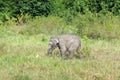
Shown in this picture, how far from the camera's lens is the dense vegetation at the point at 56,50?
30.1 feet

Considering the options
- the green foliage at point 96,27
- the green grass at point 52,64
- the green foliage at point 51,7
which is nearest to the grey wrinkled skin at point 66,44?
the green grass at point 52,64

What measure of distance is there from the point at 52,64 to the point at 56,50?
202cm

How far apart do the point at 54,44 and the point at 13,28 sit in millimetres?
7299

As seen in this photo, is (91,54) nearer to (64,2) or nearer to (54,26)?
(54,26)

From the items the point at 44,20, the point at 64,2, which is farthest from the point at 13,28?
the point at 64,2

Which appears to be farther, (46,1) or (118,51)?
(46,1)

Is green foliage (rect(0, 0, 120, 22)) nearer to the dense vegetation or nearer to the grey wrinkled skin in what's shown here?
the dense vegetation

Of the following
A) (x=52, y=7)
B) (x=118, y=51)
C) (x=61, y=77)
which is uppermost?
(x=61, y=77)

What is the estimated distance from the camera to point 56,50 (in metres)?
12.0

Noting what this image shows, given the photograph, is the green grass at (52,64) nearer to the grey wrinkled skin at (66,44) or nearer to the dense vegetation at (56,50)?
the dense vegetation at (56,50)

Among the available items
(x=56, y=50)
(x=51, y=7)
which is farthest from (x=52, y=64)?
(x=51, y=7)

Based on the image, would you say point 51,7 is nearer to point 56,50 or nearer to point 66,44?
point 56,50

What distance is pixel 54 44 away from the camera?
1123cm

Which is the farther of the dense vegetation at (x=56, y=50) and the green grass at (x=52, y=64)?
the dense vegetation at (x=56, y=50)
